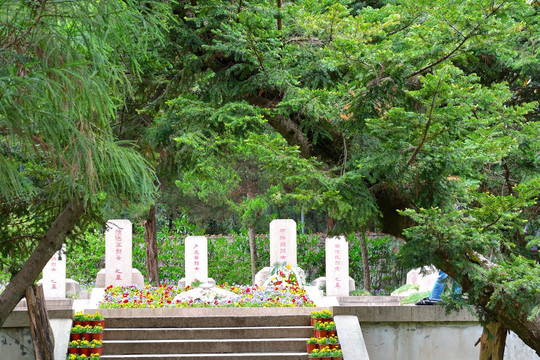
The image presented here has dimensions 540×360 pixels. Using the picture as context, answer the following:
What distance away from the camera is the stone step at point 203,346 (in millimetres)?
10055

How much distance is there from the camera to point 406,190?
6000mm

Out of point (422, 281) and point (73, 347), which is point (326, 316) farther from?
point (422, 281)

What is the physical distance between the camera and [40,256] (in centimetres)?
633

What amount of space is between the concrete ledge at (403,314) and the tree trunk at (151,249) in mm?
10831

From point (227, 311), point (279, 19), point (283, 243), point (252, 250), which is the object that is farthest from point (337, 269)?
point (279, 19)

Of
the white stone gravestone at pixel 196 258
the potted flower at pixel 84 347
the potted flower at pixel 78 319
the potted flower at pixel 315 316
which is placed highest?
the white stone gravestone at pixel 196 258

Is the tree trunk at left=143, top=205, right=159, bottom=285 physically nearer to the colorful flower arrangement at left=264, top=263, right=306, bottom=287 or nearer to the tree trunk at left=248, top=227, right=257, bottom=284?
the tree trunk at left=248, top=227, right=257, bottom=284

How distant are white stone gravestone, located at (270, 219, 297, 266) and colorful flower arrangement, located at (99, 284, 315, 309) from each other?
3.13m

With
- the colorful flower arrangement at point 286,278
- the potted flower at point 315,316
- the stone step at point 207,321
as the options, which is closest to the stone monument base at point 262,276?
the colorful flower arrangement at point 286,278

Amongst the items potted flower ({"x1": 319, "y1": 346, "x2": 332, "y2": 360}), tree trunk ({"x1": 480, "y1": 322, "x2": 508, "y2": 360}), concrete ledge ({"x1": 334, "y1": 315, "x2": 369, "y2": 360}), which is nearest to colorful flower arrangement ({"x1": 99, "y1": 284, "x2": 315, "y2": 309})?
concrete ledge ({"x1": 334, "y1": 315, "x2": 369, "y2": 360})

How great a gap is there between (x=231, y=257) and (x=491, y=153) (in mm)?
16654

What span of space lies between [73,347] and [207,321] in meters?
2.32

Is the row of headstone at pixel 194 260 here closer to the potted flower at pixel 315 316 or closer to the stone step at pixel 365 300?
the stone step at pixel 365 300

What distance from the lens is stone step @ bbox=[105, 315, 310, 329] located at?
34.7ft
